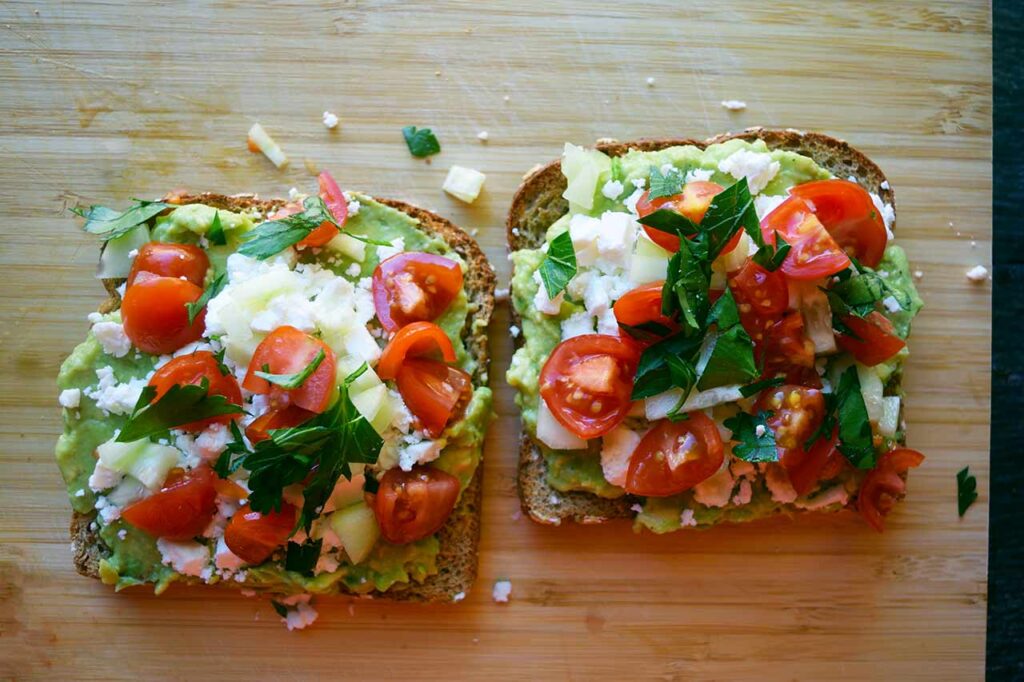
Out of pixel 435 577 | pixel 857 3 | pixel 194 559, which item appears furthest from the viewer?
pixel 857 3

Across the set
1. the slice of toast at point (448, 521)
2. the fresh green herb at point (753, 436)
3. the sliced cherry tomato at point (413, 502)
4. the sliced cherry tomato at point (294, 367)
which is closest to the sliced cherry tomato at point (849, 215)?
the fresh green herb at point (753, 436)

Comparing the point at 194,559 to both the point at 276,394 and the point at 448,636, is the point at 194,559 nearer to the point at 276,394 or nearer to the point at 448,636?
the point at 276,394

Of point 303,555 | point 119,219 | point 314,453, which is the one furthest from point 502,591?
point 119,219

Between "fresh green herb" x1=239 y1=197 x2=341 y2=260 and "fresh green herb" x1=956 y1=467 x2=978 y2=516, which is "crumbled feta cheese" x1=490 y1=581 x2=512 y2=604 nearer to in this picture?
"fresh green herb" x1=239 y1=197 x2=341 y2=260

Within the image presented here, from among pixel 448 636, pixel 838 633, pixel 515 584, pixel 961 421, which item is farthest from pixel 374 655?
pixel 961 421

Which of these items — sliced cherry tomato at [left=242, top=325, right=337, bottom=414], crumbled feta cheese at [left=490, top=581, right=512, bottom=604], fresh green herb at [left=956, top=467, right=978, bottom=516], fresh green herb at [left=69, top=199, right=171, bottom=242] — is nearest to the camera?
sliced cherry tomato at [left=242, top=325, right=337, bottom=414]

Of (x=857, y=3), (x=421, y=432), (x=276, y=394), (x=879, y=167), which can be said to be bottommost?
(x=421, y=432)

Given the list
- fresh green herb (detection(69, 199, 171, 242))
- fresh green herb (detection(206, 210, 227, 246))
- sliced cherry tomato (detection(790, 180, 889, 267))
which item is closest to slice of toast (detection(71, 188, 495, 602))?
fresh green herb (detection(69, 199, 171, 242))

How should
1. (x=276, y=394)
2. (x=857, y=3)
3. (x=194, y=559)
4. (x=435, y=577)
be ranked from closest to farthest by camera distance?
(x=276, y=394)
(x=194, y=559)
(x=435, y=577)
(x=857, y=3)
